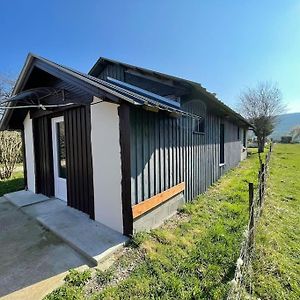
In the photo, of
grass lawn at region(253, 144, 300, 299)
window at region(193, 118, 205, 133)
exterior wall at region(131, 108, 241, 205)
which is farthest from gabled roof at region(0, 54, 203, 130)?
grass lawn at region(253, 144, 300, 299)

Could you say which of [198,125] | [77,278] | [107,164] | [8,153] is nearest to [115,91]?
[107,164]

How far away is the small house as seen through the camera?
3941 mm

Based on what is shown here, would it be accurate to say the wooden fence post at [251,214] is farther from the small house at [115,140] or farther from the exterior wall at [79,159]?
the exterior wall at [79,159]

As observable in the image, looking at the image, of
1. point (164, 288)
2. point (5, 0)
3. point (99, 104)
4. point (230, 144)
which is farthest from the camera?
point (230, 144)

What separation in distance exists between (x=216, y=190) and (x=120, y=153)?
497cm

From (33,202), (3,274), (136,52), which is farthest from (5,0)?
(3,274)

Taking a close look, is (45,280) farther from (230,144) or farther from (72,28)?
(230,144)

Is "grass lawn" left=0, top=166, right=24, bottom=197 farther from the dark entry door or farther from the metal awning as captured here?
the metal awning

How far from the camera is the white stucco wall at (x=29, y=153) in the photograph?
6.87 m

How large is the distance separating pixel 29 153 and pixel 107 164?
4348 millimetres

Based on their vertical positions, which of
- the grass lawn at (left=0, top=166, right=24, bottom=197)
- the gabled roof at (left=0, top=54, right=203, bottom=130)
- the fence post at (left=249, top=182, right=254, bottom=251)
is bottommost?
the grass lawn at (left=0, top=166, right=24, bottom=197)

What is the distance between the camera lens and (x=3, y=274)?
3.00 meters

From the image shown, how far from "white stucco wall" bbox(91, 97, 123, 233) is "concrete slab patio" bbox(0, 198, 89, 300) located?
0.94m

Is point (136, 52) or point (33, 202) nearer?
point (33, 202)
